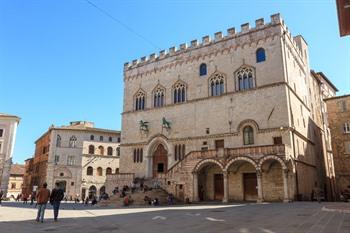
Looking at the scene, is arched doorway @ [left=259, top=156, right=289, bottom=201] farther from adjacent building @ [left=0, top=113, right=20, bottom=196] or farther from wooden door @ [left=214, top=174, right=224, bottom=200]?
adjacent building @ [left=0, top=113, right=20, bottom=196]

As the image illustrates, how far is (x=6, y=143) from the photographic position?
54.6m

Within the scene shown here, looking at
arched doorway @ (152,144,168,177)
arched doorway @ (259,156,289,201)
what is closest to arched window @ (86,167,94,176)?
arched doorway @ (152,144,168,177)

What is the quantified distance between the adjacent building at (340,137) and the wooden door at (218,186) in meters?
18.8

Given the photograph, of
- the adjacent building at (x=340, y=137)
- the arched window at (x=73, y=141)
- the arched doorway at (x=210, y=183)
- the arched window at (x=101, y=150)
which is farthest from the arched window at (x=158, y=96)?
the arched window at (x=73, y=141)

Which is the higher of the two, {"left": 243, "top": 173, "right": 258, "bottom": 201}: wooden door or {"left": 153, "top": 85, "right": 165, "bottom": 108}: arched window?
{"left": 153, "top": 85, "right": 165, "bottom": 108}: arched window

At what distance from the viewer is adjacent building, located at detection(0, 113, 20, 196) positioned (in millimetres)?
52781

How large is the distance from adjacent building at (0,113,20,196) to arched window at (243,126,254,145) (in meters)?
43.9

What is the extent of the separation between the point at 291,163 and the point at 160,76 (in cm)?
1863

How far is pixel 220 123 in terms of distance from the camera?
99.6 feet

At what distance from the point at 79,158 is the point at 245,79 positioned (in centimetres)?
3550

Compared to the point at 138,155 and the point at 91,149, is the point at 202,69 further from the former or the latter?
the point at 91,149

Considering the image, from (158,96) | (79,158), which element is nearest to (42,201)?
(158,96)

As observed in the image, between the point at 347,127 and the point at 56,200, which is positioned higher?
the point at 347,127

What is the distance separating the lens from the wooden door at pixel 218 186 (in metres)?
28.8
